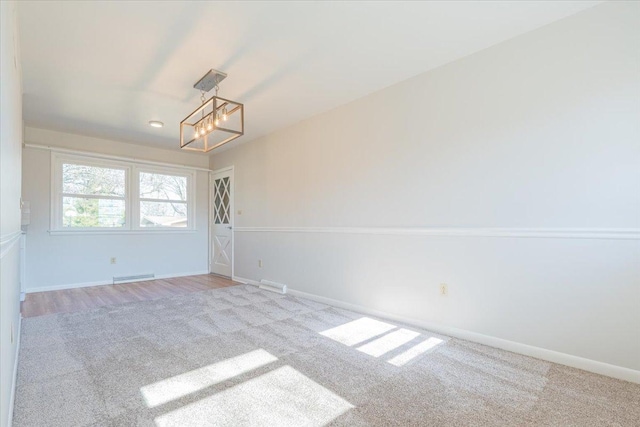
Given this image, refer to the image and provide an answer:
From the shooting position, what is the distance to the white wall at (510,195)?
2.02 m

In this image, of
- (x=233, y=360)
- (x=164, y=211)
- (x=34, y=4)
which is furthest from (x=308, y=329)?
(x=164, y=211)

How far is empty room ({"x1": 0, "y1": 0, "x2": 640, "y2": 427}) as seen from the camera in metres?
1.78

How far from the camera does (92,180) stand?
16.6ft

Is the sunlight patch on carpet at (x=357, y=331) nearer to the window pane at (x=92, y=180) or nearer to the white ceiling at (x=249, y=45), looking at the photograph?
the white ceiling at (x=249, y=45)

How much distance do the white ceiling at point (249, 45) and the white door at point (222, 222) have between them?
7.83ft

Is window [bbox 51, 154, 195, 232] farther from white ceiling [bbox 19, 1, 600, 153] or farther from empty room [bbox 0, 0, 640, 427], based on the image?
white ceiling [bbox 19, 1, 600, 153]

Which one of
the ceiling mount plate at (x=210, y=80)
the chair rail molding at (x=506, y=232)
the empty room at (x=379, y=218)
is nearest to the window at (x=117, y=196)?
the empty room at (x=379, y=218)

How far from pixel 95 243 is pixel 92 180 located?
41.0 inches

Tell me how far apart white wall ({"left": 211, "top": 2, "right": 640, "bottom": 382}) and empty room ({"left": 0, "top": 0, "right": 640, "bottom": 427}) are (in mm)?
15

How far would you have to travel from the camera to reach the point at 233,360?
2.25 meters

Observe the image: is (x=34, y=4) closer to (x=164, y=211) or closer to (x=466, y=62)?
(x=466, y=62)

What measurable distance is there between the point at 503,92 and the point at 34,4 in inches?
135

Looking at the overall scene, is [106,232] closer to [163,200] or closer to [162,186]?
[163,200]

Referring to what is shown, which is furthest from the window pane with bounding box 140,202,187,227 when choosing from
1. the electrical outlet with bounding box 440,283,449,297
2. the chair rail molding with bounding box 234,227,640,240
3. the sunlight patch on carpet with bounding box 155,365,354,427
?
the electrical outlet with bounding box 440,283,449,297
